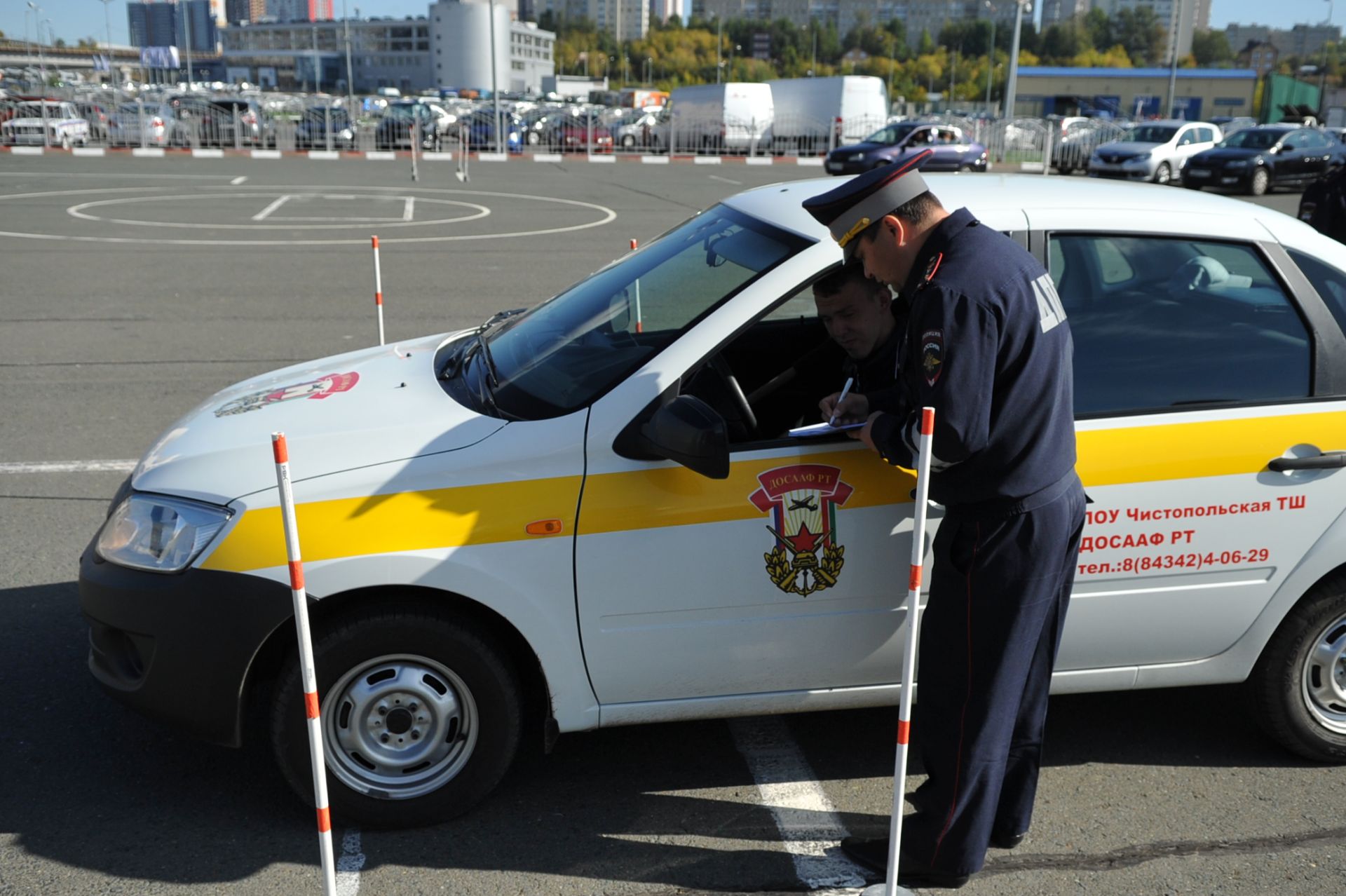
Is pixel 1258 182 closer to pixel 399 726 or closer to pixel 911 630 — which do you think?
pixel 911 630

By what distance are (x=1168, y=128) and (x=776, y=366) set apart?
29.9 meters

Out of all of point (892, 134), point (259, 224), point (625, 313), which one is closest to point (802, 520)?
point (625, 313)

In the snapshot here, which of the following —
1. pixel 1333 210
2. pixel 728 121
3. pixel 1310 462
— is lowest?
pixel 1310 462

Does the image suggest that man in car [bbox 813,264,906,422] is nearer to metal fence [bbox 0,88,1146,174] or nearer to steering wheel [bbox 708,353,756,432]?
steering wheel [bbox 708,353,756,432]

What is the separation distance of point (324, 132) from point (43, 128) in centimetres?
783

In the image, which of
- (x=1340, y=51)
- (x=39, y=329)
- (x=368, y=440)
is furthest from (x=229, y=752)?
(x=1340, y=51)

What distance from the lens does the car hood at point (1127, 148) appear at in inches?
1154

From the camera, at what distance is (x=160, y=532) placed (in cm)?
322

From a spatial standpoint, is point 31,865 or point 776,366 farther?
point 776,366

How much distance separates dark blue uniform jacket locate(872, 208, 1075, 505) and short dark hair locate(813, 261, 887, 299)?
18.8 inches

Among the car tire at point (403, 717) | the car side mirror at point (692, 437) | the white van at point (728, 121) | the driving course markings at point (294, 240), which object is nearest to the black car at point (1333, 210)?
the car side mirror at point (692, 437)

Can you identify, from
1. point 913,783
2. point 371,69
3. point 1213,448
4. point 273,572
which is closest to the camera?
point 273,572

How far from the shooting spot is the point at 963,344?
8.95ft

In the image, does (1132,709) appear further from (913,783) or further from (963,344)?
(963,344)
